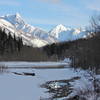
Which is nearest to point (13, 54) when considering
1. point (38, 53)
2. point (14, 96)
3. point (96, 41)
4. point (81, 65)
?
point (38, 53)

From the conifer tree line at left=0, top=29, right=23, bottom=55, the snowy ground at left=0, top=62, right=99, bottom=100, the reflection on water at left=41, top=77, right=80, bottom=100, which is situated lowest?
the reflection on water at left=41, top=77, right=80, bottom=100

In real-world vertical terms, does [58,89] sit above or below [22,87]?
below

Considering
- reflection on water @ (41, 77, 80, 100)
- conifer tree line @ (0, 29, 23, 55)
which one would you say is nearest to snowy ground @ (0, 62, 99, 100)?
reflection on water @ (41, 77, 80, 100)

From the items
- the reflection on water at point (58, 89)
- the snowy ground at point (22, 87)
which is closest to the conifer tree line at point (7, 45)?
the snowy ground at point (22, 87)

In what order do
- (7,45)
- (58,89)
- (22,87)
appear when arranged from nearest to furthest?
(22,87) → (58,89) → (7,45)

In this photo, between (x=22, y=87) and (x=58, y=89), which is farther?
(x=58, y=89)

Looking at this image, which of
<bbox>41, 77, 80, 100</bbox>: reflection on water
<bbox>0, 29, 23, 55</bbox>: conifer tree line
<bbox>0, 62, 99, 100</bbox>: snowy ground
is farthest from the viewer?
<bbox>0, 29, 23, 55</bbox>: conifer tree line

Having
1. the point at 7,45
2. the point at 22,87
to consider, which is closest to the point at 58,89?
the point at 22,87

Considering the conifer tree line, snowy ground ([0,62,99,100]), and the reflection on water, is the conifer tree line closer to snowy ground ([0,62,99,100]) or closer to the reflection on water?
snowy ground ([0,62,99,100])

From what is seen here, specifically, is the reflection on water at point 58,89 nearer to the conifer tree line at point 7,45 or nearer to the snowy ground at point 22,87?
the snowy ground at point 22,87

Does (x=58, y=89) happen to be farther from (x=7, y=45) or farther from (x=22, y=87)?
(x=7, y=45)

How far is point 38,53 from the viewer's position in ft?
363

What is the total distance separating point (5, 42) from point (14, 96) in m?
84.3

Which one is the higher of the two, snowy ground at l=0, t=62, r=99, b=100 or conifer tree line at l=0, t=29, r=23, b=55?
conifer tree line at l=0, t=29, r=23, b=55
